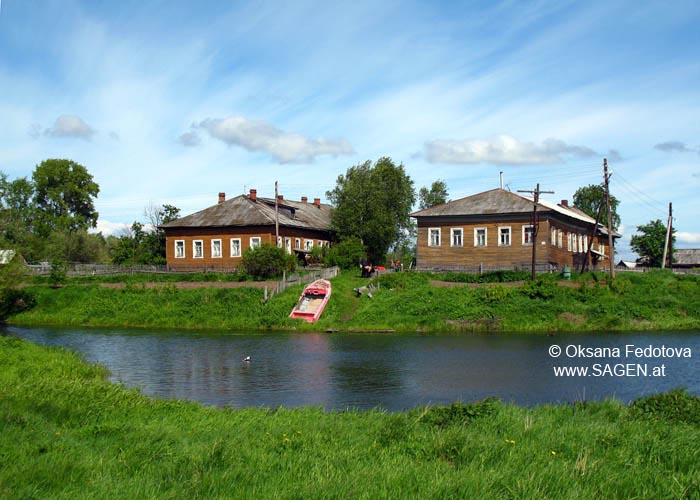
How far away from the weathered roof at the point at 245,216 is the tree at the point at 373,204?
139 inches

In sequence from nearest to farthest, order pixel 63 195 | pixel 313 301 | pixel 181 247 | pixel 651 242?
1. pixel 313 301
2. pixel 181 247
3. pixel 651 242
4. pixel 63 195

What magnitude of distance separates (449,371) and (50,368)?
1246cm

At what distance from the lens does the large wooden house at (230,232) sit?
55.3m

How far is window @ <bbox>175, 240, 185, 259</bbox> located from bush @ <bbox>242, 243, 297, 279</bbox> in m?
11.6

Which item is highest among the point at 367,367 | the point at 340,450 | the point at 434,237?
the point at 434,237

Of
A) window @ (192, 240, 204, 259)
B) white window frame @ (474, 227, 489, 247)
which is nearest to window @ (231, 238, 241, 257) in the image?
window @ (192, 240, 204, 259)

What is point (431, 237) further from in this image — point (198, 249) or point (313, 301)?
point (198, 249)

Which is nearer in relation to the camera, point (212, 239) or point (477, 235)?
point (477, 235)

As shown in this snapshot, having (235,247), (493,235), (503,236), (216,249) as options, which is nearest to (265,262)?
(235,247)

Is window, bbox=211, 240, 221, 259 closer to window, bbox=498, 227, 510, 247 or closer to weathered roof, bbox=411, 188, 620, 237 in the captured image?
weathered roof, bbox=411, 188, 620, 237

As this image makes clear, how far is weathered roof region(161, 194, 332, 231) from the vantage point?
182 feet

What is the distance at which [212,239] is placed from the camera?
56875 mm

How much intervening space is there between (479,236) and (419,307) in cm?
1177

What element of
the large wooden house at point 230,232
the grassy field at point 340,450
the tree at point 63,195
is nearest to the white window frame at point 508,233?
the large wooden house at point 230,232
